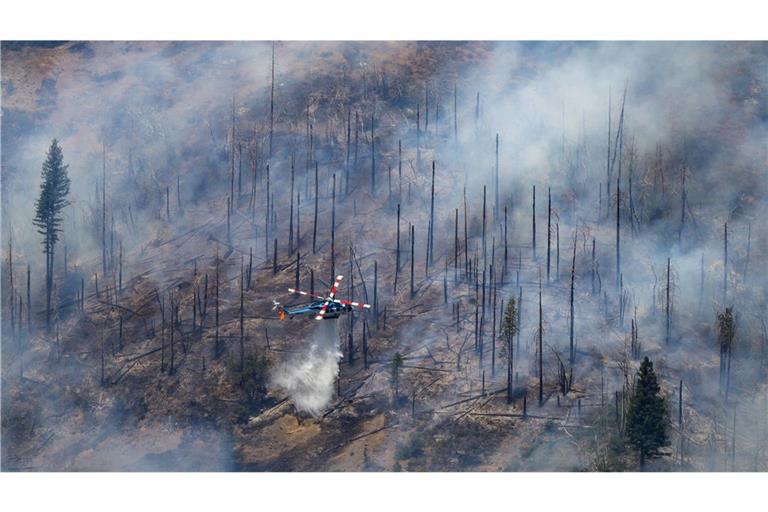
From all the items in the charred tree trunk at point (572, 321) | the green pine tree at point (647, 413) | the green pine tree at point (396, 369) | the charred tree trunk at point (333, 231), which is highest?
the charred tree trunk at point (333, 231)

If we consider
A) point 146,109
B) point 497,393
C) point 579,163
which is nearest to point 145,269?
point 146,109

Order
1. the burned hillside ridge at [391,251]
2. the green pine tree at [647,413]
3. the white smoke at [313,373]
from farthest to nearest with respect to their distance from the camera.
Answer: the white smoke at [313,373] → the burned hillside ridge at [391,251] → the green pine tree at [647,413]

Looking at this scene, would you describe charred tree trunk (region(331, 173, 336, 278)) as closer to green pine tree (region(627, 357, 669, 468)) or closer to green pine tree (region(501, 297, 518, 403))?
green pine tree (region(501, 297, 518, 403))

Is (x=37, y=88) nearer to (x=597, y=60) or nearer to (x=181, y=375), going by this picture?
(x=181, y=375)

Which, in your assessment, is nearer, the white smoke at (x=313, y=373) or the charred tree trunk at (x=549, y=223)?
the white smoke at (x=313, y=373)

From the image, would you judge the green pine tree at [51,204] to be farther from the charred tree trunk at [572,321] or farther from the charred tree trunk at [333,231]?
the charred tree trunk at [572,321]

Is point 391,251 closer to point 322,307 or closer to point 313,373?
point 322,307

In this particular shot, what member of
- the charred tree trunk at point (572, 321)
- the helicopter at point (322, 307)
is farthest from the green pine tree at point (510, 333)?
the helicopter at point (322, 307)
